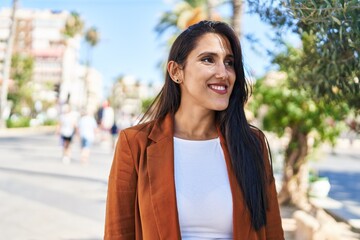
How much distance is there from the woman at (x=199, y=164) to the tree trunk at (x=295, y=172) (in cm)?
694

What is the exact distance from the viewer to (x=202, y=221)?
6.45 feet

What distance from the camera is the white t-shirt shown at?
77.5 inches

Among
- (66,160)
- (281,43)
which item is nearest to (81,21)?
(66,160)

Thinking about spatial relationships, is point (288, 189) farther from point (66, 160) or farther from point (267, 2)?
point (66, 160)

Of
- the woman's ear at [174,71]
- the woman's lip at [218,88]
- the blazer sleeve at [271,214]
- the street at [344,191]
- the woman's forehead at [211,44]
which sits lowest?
the street at [344,191]

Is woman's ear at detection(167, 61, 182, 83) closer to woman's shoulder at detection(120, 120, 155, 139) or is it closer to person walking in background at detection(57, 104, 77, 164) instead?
woman's shoulder at detection(120, 120, 155, 139)

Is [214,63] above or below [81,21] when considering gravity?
below

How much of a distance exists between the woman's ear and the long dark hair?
0.07 ft

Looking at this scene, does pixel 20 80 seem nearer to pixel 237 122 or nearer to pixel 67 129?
pixel 67 129

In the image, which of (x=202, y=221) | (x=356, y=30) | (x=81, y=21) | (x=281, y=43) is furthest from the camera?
(x=81, y=21)

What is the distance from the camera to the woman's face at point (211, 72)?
206cm

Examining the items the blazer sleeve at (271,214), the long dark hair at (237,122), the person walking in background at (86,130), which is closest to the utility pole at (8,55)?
the person walking in background at (86,130)

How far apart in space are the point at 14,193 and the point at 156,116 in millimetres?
7440

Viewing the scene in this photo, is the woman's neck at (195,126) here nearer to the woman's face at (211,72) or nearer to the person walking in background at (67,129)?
the woman's face at (211,72)
